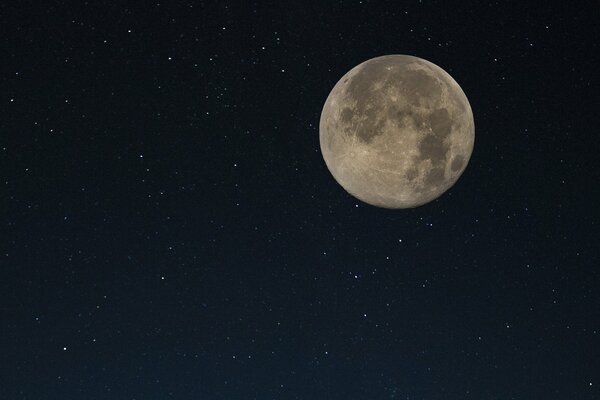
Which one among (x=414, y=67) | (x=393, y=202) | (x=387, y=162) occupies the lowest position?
(x=393, y=202)

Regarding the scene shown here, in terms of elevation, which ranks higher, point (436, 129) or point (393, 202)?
point (436, 129)

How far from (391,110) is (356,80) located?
0.37m

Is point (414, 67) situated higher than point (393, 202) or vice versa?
point (414, 67)

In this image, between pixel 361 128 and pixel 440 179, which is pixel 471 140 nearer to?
pixel 440 179

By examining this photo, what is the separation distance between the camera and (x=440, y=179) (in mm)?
5590

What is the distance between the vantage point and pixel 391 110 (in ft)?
17.5

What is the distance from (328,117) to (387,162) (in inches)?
21.6

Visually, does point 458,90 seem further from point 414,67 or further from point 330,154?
point 330,154

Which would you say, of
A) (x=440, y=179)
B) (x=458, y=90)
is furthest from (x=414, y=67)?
(x=440, y=179)

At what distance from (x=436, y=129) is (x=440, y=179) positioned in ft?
1.18

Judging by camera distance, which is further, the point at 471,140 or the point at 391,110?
the point at 471,140

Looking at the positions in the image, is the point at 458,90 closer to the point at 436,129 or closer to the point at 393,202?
the point at 436,129

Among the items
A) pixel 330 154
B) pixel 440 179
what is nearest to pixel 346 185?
pixel 330 154

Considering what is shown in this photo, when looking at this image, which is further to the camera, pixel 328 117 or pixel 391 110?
pixel 328 117
